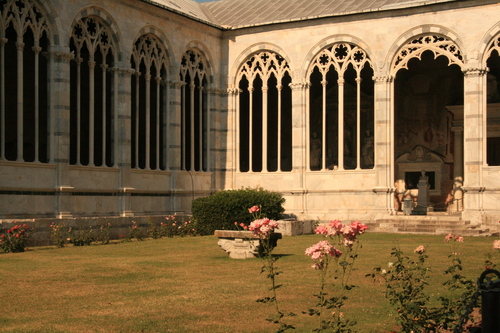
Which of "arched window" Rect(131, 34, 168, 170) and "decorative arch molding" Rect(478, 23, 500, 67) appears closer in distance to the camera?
"decorative arch molding" Rect(478, 23, 500, 67)

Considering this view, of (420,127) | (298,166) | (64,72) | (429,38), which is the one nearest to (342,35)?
(429,38)

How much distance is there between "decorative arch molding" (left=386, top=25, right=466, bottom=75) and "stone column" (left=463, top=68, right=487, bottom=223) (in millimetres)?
727

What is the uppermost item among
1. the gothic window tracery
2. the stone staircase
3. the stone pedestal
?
the gothic window tracery

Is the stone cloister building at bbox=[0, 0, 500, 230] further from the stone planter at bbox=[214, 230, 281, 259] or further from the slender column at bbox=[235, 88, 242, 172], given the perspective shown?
the stone planter at bbox=[214, 230, 281, 259]

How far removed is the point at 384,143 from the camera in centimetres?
2711

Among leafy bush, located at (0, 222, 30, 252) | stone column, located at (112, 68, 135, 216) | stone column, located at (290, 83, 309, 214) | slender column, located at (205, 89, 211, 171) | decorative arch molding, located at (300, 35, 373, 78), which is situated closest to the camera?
leafy bush, located at (0, 222, 30, 252)

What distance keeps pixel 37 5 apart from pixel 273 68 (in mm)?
10695

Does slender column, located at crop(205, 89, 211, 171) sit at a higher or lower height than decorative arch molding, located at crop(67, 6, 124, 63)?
lower

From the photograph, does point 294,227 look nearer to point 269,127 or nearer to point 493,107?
point 269,127

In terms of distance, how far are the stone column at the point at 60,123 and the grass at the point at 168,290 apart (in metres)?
4.45

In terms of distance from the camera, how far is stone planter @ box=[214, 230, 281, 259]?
1561cm

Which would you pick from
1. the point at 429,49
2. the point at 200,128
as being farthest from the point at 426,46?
the point at 200,128

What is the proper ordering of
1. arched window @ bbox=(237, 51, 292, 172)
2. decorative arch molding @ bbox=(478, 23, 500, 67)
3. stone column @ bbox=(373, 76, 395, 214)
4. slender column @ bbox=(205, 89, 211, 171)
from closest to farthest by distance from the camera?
1. decorative arch molding @ bbox=(478, 23, 500, 67)
2. stone column @ bbox=(373, 76, 395, 214)
3. slender column @ bbox=(205, 89, 211, 171)
4. arched window @ bbox=(237, 51, 292, 172)

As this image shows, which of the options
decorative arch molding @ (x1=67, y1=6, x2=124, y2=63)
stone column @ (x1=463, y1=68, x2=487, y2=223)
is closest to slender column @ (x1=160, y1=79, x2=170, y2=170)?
decorative arch molding @ (x1=67, y1=6, x2=124, y2=63)
